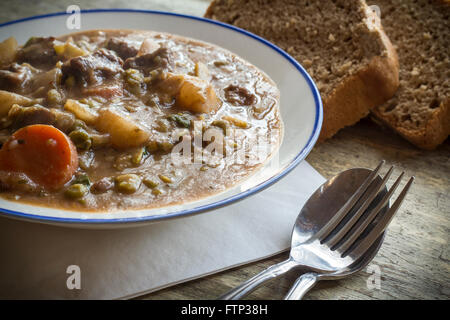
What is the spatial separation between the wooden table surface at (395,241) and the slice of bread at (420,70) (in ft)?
0.41

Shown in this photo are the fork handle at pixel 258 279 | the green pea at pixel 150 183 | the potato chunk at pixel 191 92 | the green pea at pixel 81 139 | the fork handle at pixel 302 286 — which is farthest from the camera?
the potato chunk at pixel 191 92

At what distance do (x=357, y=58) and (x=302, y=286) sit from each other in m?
1.93

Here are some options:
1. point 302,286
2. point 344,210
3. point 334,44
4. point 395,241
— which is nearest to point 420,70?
point 334,44

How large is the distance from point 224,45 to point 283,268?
1.96 m

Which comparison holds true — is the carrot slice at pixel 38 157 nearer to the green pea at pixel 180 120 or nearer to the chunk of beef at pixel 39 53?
the green pea at pixel 180 120

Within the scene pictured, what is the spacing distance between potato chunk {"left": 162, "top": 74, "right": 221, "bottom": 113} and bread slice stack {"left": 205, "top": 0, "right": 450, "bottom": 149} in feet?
2.97

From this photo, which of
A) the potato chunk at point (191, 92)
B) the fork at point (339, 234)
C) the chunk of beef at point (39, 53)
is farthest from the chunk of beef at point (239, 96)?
the chunk of beef at point (39, 53)

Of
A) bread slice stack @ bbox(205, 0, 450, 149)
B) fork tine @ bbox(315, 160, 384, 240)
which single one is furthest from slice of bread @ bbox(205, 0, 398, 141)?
fork tine @ bbox(315, 160, 384, 240)

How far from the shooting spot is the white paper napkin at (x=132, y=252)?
74.2 inches

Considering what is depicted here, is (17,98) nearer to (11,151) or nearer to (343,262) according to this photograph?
(11,151)

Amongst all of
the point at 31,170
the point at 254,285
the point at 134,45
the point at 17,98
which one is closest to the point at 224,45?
the point at 134,45

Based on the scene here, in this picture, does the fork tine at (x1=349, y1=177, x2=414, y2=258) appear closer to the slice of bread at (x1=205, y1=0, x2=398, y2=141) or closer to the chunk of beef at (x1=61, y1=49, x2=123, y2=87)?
the slice of bread at (x1=205, y1=0, x2=398, y2=141)

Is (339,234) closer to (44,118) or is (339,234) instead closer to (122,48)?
(44,118)

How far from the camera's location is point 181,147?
7.67ft
